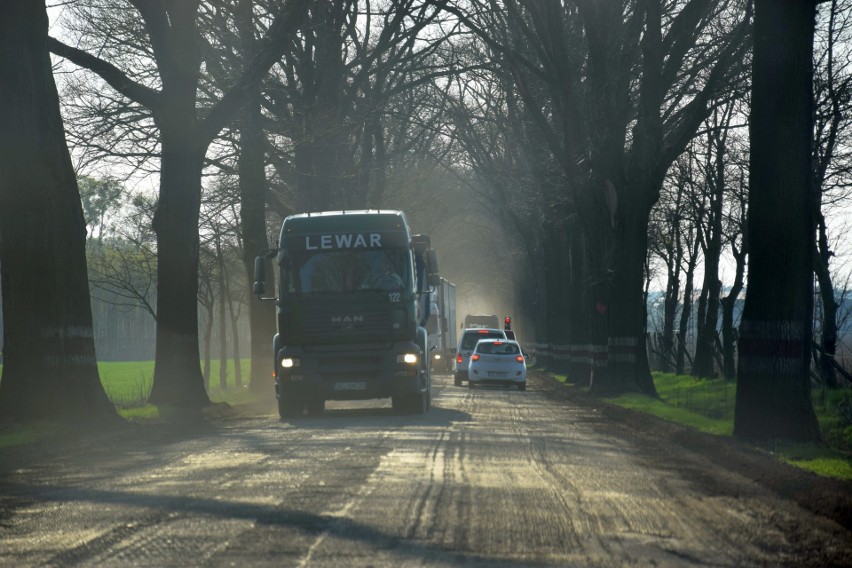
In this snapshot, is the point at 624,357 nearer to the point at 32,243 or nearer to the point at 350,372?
the point at 350,372

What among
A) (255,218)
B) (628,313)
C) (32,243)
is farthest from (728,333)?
(32,243)

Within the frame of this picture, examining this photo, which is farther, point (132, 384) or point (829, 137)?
point (132, 384)

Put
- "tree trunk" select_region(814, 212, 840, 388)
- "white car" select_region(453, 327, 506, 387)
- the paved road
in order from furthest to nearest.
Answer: "white car" select_region(453, 327, 506, 387)
"tree trunk" select_region(814, 212, 840, 388)
the paved road

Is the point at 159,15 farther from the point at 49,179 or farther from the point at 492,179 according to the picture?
the point at 492,179

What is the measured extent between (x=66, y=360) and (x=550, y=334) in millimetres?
35683

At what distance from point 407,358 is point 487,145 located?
2910 centimetres

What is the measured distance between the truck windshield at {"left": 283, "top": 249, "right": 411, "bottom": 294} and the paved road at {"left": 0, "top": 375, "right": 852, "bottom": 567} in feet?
19.7

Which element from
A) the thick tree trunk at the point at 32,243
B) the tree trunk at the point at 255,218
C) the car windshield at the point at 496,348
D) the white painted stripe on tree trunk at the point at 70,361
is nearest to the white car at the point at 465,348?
the car windshield at the point at 496,348

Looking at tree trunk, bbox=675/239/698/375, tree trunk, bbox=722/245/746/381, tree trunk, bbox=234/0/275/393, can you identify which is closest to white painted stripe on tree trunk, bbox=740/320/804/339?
tree trunk, bbox=234/0/275/393

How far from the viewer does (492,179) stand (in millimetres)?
46875

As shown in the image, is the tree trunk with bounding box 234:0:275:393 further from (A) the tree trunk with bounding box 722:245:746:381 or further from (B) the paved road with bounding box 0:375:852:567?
(B) the paved road with bounding box 0:375:852:567

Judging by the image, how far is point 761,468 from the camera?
37.4ft

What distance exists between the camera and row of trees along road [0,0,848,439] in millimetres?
14719

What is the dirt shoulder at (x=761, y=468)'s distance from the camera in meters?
8.91
